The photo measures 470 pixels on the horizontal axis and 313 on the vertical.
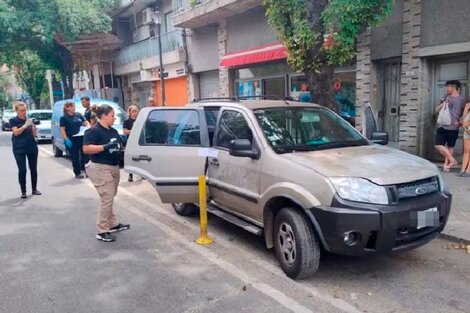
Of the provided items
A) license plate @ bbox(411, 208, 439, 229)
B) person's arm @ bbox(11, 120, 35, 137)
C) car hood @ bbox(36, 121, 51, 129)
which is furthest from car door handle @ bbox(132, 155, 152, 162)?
car hood @ bbox(36, 121, 51, 129)

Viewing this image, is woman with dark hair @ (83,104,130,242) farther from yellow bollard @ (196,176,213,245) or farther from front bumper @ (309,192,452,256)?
front bumper @ (309,192,452,256)

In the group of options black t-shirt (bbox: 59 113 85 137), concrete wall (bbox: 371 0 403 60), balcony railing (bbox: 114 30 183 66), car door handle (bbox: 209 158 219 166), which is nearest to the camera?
car door handle (bbox: 209 158 219 166)

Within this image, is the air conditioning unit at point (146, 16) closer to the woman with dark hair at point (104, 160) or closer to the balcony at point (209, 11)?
the balcony at point (209, 11)

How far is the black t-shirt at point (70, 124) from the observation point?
9.20 m

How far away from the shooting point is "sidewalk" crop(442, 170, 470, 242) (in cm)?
Result: 497

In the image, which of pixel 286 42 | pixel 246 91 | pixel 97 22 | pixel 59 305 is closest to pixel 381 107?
pixel 286 42

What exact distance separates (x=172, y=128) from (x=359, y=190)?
281 cm

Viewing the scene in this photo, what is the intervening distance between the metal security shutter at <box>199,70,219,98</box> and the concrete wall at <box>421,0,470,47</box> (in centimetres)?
881

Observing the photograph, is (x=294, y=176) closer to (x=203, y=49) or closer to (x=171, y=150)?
(x=171, y=150)

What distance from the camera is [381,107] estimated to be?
9.75 m

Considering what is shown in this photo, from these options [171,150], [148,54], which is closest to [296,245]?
[171,150]

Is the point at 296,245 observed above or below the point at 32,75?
below

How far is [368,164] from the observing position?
12.5 ft

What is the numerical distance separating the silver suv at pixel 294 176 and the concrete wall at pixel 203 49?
10.2m
